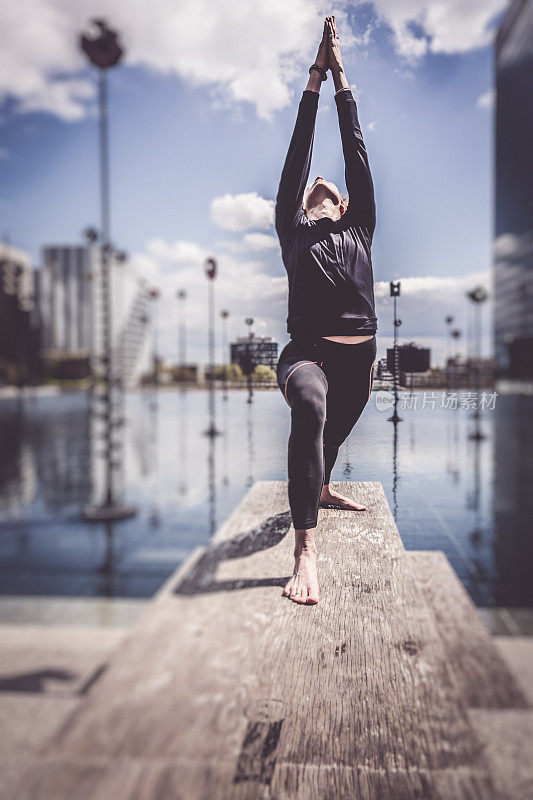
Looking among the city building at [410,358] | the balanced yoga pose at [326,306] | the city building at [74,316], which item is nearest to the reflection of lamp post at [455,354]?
the city building at [410,358]

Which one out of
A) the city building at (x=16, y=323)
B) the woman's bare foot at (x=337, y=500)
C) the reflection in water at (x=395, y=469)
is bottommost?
the woman's bare foot at (x=337, y=500)

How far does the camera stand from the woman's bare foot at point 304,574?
58.7 inches

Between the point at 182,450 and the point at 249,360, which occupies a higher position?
the point at 249,360

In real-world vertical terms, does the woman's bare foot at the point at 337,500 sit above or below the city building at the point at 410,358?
below

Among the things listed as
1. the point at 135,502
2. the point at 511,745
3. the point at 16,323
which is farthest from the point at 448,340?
the point at 135,502

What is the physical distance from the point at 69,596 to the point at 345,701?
183 m

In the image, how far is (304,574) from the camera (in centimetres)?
151

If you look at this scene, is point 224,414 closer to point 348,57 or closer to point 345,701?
point 345,701

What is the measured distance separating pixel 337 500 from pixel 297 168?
107 cm

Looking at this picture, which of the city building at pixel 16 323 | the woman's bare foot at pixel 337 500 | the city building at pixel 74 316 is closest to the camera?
the woman's bare foot at pixel 337 500

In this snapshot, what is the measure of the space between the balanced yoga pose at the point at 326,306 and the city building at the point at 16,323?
307ft

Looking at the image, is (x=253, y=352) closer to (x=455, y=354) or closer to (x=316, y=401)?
(x=316, y=401)

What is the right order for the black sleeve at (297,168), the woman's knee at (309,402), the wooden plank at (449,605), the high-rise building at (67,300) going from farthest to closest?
the high-rise building at (67,300), the wooden plank at (449,605), the black sleeve at (297,168), the woman's knee at (309,402)

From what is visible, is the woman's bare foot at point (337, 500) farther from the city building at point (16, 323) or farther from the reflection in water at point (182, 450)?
the reflection in water at point (182, 450)
